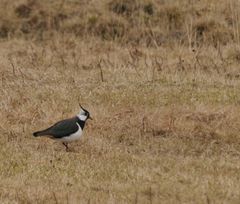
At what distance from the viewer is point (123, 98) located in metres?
11.1

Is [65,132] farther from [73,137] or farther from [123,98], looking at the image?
[123,98]

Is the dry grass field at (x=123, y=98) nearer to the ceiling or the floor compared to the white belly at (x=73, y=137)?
nearer to the floor

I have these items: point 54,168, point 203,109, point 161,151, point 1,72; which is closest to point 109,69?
point 1,72

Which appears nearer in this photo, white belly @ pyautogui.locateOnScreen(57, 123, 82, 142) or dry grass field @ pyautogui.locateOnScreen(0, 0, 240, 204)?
dry grass field @ pyautogui.locateOnScreen(0, 0, 240, 204)

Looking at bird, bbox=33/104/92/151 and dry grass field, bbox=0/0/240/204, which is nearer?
dry grass field, bbox=0/0/240/204

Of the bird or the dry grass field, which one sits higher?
the bird

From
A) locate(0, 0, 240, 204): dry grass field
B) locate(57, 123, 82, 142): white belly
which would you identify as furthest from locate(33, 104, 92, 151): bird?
locate(0, 0, 240, 204): dry grass field

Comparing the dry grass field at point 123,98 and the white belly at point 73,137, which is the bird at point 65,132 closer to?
the white belly at point 73,137

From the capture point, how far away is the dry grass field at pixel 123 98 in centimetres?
784

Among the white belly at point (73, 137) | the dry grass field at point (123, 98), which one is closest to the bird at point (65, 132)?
the white belly at point (73, 137)

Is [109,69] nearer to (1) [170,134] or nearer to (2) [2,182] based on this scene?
(1) [170,134]

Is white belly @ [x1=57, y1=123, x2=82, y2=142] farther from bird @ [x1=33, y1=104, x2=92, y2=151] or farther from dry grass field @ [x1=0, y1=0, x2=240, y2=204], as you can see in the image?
dry grass field @ [x1=0, y1=0, x2=240, y2=204]

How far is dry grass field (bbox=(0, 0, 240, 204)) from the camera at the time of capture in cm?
784

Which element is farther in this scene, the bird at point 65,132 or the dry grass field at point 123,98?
the bird at point 65,132
